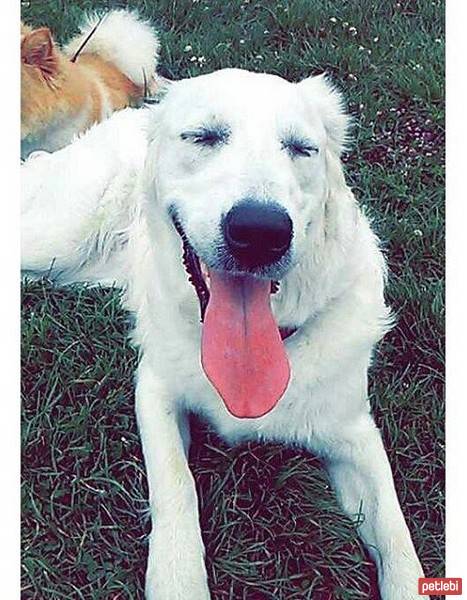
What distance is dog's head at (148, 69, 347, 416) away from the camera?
52.4 inches

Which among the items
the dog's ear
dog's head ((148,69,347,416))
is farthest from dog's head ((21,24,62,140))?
the dog's ear

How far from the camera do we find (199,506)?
1552 mm

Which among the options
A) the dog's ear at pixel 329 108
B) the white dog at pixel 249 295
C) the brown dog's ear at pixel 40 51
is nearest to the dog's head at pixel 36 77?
the brown dog's ear at pixel 40 51

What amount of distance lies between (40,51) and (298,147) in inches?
22.8

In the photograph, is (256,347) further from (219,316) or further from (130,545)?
(130,545)

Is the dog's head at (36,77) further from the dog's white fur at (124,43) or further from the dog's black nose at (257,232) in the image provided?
the dog's black nose at (257,232)

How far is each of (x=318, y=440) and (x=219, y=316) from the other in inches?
12.4

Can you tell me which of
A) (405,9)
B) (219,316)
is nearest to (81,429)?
(219,316)

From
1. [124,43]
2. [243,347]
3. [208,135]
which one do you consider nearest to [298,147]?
[208,135]

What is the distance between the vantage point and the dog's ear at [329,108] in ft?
4.99

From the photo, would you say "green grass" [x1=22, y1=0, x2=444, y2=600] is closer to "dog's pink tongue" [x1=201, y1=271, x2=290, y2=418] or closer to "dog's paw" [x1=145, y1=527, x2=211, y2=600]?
"dog's paw" [x1=145, y1=527, x2=211, y2=600]

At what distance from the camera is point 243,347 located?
146 cm

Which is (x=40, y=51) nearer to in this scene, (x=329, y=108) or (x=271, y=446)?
(x=329, y=108)

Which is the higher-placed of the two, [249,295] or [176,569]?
[249,295]
